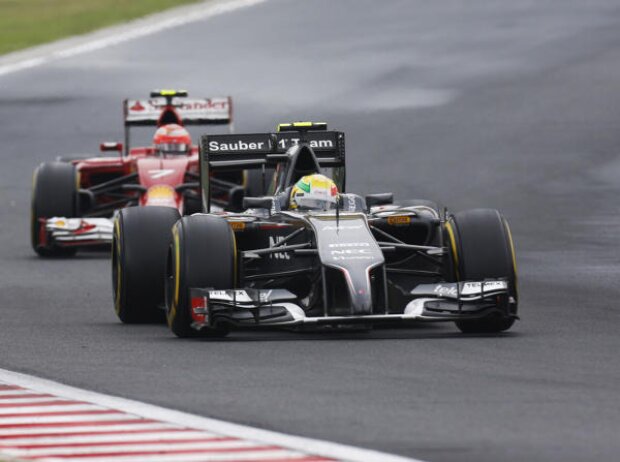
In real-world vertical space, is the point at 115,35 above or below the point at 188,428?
above

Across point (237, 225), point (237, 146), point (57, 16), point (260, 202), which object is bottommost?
point (237, 225)

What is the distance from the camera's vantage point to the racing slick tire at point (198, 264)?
14.3m

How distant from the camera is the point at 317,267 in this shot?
1432 centimetres

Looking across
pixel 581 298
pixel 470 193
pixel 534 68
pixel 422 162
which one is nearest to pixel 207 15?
pixel 534 68

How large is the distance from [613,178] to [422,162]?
388cm

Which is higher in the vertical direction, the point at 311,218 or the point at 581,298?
the point at 311,218

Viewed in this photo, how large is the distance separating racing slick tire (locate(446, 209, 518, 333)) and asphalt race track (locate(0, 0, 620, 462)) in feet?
0.92

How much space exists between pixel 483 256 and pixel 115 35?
1344 inches

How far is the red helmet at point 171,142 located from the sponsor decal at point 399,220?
10631mm

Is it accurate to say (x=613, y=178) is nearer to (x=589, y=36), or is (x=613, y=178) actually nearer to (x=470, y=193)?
(x=470, y=193)

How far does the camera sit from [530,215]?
84.7 ft

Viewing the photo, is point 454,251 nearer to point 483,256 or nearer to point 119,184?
point 483,256

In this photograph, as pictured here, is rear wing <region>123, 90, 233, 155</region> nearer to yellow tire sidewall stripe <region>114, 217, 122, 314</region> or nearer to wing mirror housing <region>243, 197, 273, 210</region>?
yellow tire sidewall stripe <region>114, 217, 122, 314</region>

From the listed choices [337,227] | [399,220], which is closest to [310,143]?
[399,220]
